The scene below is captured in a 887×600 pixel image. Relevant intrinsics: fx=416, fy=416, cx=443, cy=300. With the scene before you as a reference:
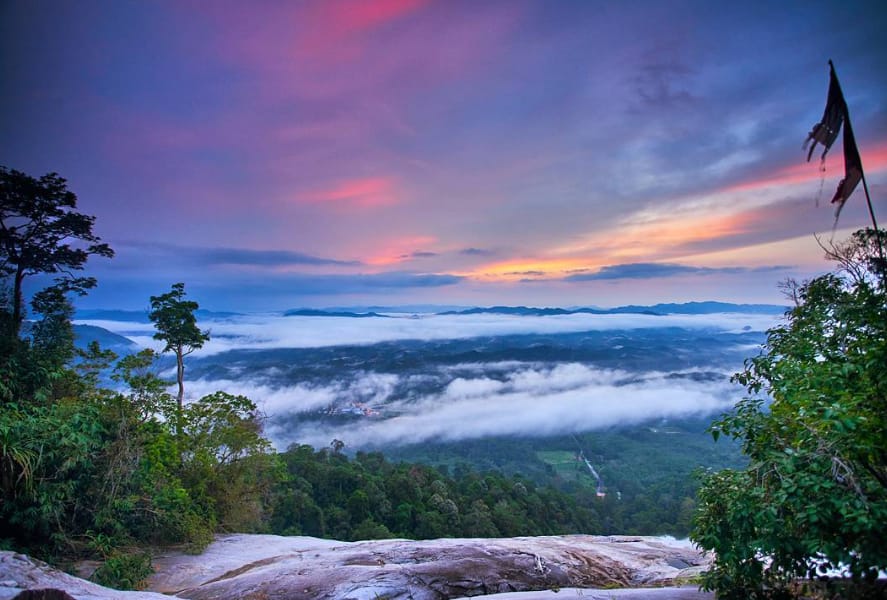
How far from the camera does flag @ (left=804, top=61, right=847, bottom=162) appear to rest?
699 cm

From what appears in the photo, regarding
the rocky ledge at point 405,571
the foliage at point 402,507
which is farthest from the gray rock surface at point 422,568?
the foliage at point 402,507

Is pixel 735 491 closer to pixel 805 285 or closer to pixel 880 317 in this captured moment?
pixel 880 317

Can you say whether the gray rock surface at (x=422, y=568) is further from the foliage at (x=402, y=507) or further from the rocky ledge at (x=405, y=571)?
the foliage at (x=402, y=507)

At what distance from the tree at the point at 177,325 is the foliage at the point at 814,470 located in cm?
2645

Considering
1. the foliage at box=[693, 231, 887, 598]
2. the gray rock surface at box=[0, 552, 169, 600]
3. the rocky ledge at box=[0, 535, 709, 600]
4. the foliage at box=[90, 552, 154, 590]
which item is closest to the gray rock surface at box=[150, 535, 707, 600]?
the rocky ledge at box=[0, 535, 709, 600]

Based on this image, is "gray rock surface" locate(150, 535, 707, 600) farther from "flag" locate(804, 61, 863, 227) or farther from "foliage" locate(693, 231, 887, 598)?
"flag" locate(804, 61, 863, 227)

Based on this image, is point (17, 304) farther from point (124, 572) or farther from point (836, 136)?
point (836, 136)

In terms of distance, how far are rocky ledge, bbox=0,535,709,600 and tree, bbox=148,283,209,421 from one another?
526 inches

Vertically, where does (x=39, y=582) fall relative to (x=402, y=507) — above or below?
above

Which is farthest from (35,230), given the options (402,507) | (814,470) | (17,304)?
(402,507)

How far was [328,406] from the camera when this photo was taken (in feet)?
586

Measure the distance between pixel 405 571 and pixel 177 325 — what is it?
68.2ft

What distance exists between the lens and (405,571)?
36.4 feet

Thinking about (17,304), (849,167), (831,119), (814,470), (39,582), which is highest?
(831,119)
